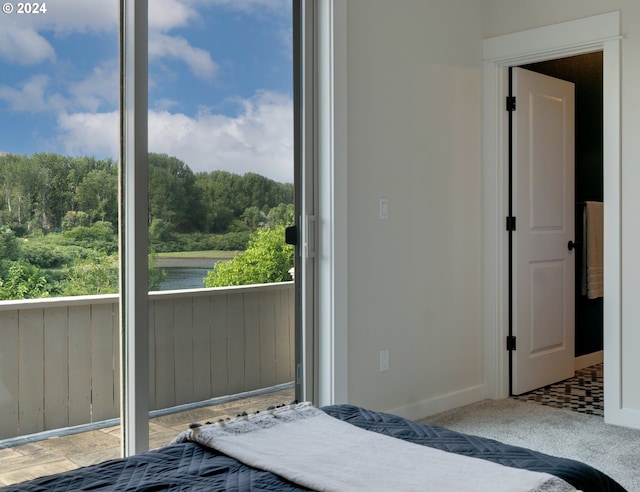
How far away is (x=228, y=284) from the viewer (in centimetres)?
320

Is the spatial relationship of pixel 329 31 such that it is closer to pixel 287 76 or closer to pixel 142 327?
pixel 287 76

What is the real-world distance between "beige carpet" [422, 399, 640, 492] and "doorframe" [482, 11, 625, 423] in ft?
0.62

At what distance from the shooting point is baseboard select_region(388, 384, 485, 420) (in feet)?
12.9

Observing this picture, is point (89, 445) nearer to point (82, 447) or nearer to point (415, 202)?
point (82, 447)

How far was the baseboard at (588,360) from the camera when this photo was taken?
17.4ft

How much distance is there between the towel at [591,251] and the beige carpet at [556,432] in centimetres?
128

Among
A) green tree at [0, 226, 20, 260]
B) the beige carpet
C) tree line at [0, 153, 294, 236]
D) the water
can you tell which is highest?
tree line at [0, 153, 294, 236]

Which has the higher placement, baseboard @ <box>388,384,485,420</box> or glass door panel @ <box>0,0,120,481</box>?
glass door panel @ <box>0,0,120,481</box>

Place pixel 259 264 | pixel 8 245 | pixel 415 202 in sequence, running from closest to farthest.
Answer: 1. pixel 8 245
2. pixel 259 264
3. pixel 415 202

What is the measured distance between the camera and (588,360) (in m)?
5.41

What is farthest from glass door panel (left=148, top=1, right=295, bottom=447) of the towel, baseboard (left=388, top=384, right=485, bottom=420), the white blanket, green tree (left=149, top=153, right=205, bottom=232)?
the towel

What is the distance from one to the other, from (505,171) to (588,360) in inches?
74.4

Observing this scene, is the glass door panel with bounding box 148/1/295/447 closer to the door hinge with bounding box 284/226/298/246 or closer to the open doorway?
the door hinge with bounding box 284/226/298/246

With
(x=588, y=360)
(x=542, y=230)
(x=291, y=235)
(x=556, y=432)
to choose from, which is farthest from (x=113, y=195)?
(x=588, y=360)
